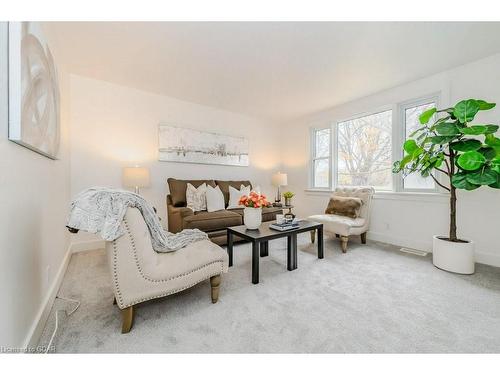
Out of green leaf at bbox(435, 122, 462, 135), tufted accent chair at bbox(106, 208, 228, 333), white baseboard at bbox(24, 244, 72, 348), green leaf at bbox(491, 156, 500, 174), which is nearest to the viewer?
white baseboard at bbox(24, 244, 72, 348)

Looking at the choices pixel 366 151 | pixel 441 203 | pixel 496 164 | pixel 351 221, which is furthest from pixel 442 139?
pixel 366 151

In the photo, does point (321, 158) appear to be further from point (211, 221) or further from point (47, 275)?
point (47, 275)

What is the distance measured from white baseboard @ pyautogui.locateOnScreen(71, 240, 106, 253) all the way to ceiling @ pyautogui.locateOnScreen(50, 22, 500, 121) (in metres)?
2.32

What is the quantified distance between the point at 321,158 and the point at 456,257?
2.70m

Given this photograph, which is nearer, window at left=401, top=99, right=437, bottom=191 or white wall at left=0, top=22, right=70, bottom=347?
white wall at left=0, top=22, right=70, bottom=347

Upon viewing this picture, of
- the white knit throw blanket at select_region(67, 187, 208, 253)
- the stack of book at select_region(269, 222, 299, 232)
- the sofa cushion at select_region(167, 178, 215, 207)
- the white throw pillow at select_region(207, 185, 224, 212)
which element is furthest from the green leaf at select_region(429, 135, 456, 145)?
the sofa cushion at select_region(167, 178, 215, 207)

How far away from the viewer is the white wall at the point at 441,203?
2445 mm

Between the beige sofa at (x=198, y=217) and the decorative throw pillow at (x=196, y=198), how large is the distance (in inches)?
3.9

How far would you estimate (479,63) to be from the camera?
98.6 inches

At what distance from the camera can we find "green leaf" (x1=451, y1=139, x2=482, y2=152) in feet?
6.77

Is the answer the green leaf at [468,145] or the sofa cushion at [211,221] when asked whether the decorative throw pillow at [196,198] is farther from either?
the green leaf at [468,145]

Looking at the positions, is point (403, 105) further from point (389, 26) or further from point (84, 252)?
point (84, 252)

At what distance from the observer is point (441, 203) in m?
2.80
